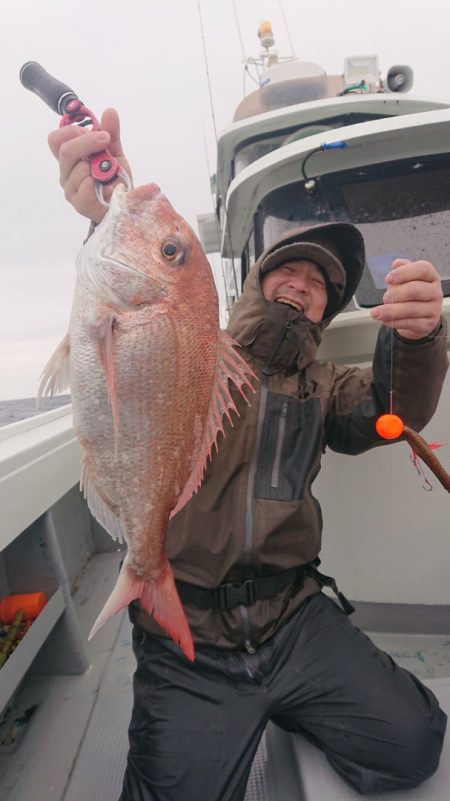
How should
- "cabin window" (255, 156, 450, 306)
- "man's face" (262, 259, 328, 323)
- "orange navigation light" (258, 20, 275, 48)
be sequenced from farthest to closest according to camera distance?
1. "orange navigation light" (258, 20, 275, 48)
2. "cabin window" (255, 156, 450, 306)
3. "man's face" (262, 259, 328, 323)

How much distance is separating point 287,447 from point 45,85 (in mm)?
1397

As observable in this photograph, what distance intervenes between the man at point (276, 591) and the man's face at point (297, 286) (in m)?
0.01

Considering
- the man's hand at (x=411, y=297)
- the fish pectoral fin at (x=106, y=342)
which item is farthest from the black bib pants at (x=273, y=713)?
the man's hand at (x=411, y=297)

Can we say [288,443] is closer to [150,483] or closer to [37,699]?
[150,483]

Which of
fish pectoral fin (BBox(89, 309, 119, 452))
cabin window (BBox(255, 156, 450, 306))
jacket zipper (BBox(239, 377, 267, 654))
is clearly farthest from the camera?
cabin window (BBox(255, 156, 450, 306))

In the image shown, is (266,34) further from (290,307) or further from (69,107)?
(69,107)

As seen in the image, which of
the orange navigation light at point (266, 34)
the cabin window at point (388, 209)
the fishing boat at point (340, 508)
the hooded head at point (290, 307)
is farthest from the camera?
the orange navigation light at point (266, 34)

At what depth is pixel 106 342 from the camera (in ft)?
4.61

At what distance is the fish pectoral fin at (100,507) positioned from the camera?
1.50 m

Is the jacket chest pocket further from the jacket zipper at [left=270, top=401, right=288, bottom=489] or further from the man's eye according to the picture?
the man's eye

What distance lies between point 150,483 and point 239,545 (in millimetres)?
535

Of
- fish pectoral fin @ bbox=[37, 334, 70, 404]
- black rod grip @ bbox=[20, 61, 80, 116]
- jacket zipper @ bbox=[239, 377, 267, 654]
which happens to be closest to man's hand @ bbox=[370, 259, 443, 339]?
jacket zipper @ bbox=[239, 377, 267, 654]

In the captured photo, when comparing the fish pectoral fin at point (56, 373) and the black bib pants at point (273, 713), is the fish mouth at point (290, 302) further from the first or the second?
the black bib pants at point (273, 713)

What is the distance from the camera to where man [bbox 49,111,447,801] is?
1671mm
